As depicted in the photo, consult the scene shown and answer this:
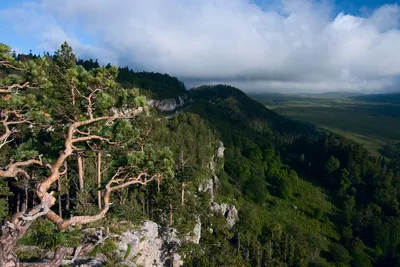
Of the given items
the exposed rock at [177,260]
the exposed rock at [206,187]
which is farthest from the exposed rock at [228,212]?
the exposed rock at [177,260]

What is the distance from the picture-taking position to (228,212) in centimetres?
8375

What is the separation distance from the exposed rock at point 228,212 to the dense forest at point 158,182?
2.83 meters

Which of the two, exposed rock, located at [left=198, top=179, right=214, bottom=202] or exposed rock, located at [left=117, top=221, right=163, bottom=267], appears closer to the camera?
exposed rock, located at [left=117, top=221, right=163, bottom=267]

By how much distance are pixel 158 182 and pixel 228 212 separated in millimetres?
51679

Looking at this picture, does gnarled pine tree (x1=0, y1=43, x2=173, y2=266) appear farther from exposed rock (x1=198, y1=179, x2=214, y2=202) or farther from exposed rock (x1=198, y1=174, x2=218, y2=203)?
exposed rock (x1=198, y1=179, x2=214, y2=202)

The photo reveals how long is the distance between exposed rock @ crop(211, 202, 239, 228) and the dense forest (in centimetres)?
283

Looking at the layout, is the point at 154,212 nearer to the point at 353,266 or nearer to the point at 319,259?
the point at 319,259

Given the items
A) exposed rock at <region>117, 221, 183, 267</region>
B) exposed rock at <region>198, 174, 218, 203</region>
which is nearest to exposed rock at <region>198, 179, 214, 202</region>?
exposed rock at <region>198, 174, 218, 203</region>

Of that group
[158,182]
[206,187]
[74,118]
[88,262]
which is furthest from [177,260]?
[206,187]

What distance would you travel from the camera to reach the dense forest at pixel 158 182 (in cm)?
1447

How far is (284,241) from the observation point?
72.4 meters

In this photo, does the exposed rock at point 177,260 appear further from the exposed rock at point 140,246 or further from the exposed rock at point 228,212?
the exposed rock at point 228,212

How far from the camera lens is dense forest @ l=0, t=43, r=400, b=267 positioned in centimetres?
1447

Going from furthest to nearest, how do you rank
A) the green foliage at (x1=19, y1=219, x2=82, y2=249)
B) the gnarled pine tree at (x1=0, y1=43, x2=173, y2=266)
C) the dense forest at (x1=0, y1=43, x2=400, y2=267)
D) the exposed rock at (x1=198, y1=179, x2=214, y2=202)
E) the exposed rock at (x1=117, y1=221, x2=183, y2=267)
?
the exposed rock at (x1=198, y1=179, x2=214, y2=202) → the exposed rock at (x1=117, y1=221, x2=183, y2=267) → the green foliage at (x1=19, y1=219, x2=82, y2=249) → the dense forest at (x1=0, y1=43, x2=400, y2=267) → the gnarled pine tree at (x1=0, y1=43, x2=173, y2=266)
